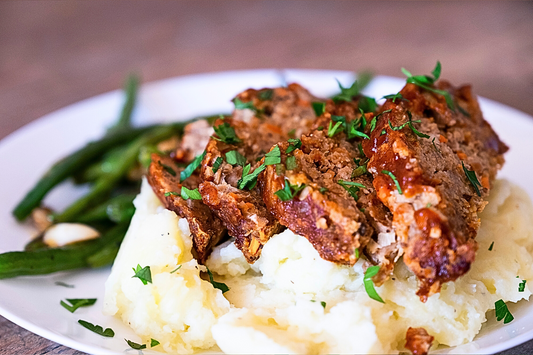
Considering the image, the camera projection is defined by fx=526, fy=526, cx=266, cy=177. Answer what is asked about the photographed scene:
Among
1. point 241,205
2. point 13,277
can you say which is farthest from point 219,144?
point 13,277

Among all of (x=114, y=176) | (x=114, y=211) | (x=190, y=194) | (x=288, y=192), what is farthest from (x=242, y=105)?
(x=114, y=176)

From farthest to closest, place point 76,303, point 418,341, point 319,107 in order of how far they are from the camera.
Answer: point 319,107
point 76,303
point 418,341

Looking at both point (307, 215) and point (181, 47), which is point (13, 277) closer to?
point (307, 215)

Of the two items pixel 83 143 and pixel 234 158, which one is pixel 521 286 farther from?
pixel 83 143

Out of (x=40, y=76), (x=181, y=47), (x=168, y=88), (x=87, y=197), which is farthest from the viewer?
(x=181, y=47)

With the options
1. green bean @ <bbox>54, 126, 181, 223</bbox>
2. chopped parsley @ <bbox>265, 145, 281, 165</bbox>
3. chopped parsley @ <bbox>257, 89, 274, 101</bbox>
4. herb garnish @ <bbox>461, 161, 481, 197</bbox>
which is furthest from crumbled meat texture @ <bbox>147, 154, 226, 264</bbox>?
herb garnish @ <bbox>461, 161, 481, 197</bbox>

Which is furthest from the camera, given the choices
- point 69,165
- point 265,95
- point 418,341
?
point 69,165
